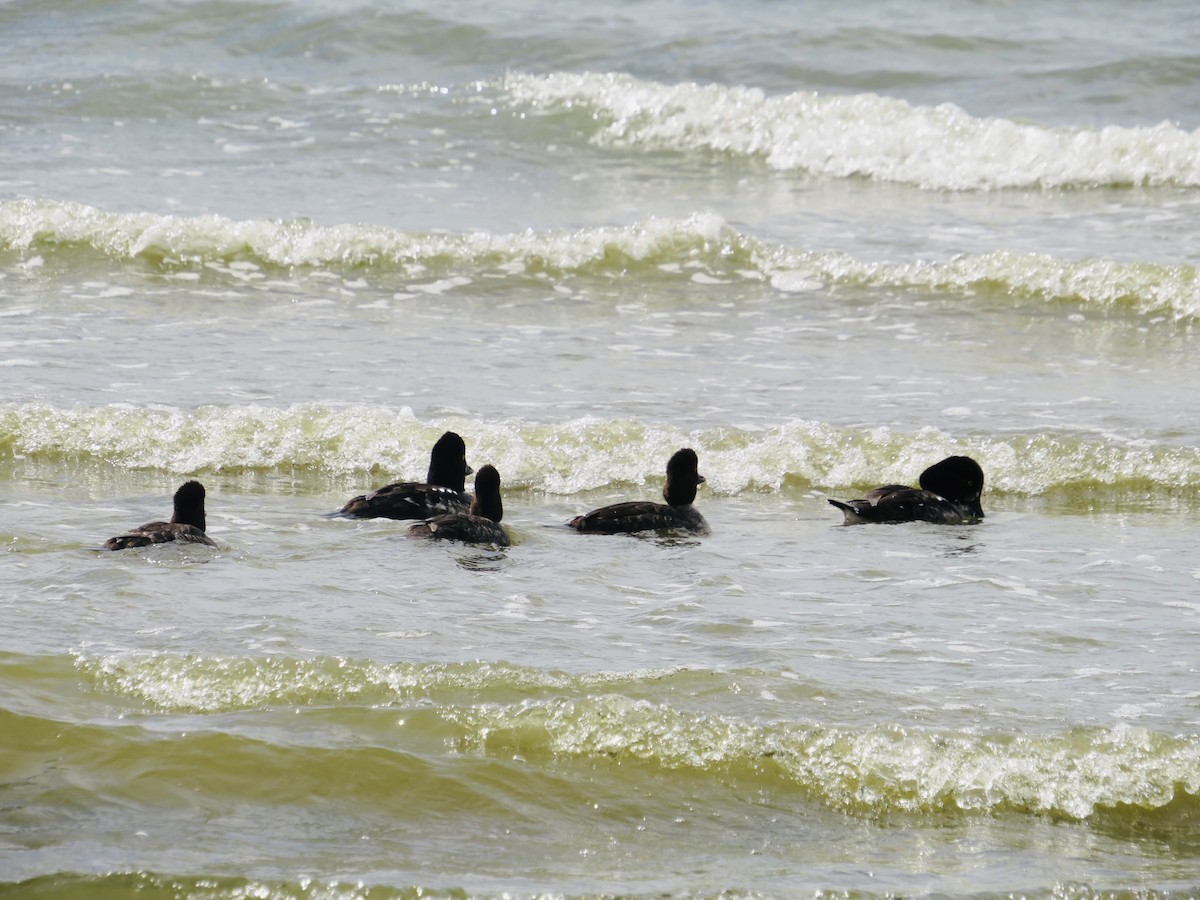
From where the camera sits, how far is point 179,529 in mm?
8594

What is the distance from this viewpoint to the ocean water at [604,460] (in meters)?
5.60

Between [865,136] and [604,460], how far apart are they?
13219 mm

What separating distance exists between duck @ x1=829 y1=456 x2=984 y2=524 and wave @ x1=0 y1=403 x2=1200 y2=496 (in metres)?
0.73

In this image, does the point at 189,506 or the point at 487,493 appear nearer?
the point at 189,506

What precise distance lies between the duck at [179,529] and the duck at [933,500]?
349 centimetres

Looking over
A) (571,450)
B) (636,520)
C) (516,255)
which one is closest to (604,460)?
(571,450)

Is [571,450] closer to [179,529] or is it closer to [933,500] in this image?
[933,500]

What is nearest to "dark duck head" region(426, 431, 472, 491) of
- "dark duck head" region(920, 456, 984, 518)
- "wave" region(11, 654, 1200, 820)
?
"dark duck head" region(920, 456, 984, 518)

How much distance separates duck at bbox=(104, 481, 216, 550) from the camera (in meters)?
8.39

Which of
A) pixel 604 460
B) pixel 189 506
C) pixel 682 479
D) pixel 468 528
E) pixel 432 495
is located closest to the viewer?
pixel 189 506

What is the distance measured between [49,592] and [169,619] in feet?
2.34

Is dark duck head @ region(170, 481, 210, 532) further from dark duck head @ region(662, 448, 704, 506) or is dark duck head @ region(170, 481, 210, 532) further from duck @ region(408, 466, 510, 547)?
dark duck head @ region(662, 448, 704, 506)

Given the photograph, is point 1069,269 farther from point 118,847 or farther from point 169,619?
point 118,847

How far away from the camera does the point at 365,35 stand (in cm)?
2800
